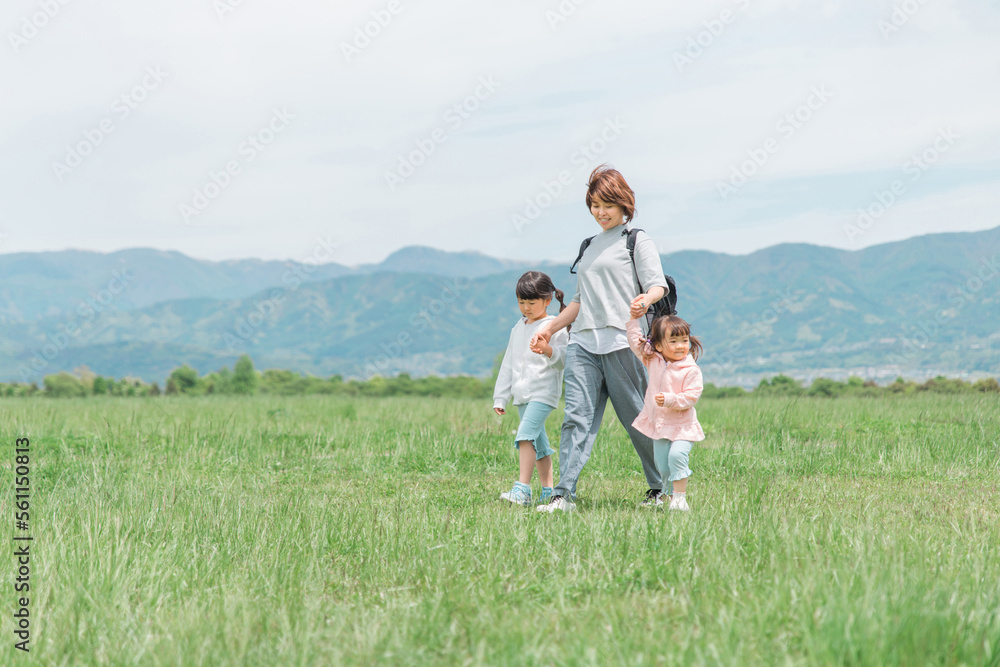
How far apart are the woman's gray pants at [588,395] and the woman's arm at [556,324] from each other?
0.19m

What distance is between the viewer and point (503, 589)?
11.6 ft

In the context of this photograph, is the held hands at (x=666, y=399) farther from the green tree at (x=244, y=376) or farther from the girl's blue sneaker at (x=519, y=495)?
the green tree at (x=244, y=376)

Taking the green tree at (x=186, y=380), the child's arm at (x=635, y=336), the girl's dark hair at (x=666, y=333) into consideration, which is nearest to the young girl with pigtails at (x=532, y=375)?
the child's arm at (x=635, y=336)

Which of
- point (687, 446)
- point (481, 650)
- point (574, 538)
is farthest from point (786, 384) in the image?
point (481, 650)

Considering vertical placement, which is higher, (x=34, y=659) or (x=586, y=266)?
(x=586, y=266)

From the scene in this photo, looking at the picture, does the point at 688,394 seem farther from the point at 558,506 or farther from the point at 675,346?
the point at 558,506

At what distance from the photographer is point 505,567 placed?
3775mm

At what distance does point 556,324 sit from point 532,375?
444 millimetres

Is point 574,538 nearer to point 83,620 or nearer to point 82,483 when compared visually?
point 83,620

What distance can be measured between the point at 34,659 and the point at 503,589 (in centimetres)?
186

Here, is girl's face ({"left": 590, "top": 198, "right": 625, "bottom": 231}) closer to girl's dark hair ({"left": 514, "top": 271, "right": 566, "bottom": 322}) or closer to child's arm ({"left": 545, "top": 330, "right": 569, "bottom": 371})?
girl's dark hair ({"left": 514, "top": 271, "right": 566, "bottom": 322})

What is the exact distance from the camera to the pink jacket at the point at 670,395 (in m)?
5.37

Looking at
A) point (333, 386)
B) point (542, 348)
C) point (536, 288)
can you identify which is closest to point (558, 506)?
point (542, 348)

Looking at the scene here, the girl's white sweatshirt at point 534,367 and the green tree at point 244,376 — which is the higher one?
the girl's white sweatshirt at point 534,367
